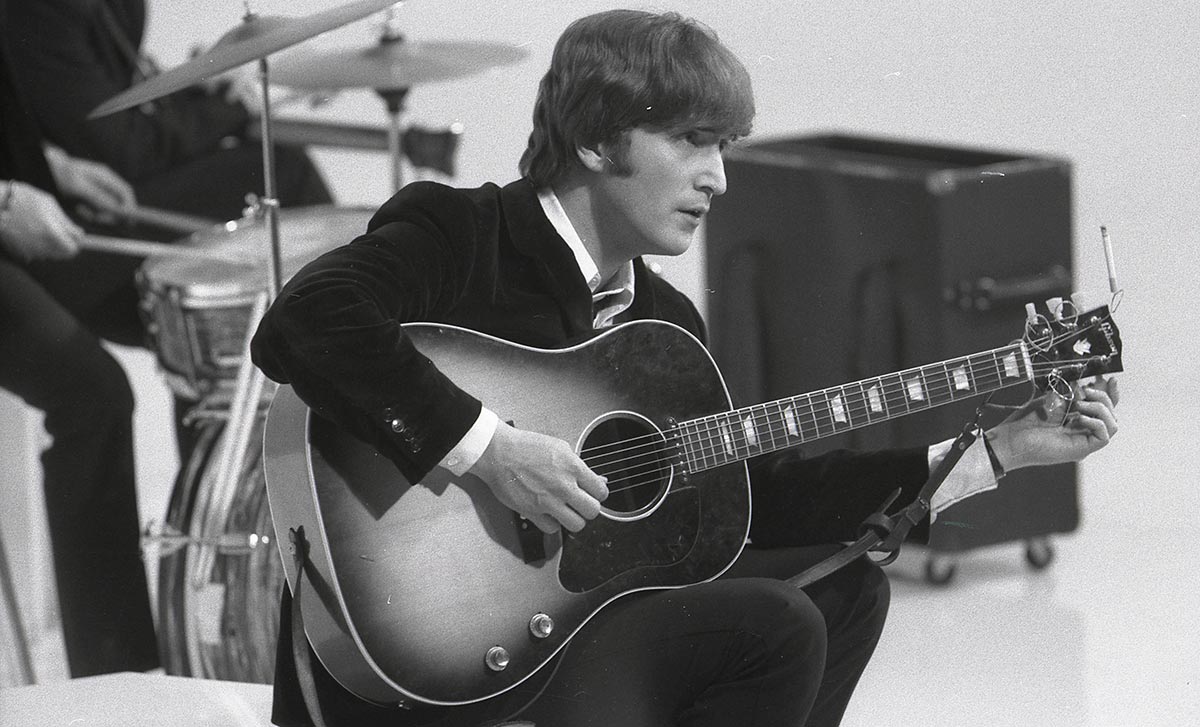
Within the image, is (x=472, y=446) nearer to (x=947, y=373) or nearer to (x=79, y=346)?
(x=947, y=373)

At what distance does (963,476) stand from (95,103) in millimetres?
1652

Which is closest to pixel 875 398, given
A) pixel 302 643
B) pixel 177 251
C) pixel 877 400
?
pixel 877 400

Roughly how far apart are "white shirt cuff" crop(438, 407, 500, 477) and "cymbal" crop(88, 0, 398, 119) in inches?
16.3

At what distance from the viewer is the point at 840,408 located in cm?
156

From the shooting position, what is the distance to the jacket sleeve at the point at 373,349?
1.45 m

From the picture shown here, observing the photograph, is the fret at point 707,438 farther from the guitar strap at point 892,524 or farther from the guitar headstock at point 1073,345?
the guitar headstock at point 1073,345

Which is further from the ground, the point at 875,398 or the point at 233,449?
the point at 875,398

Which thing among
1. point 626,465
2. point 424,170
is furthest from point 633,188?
point 424,170

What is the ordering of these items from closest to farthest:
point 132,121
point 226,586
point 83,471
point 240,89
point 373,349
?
point 373,349 < point 226,586 < point 83,471 < point 132,121 < point 240,89

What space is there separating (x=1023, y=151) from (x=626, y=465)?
1128 mm

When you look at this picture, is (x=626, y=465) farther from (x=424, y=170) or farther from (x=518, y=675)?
(x=424, y=170)

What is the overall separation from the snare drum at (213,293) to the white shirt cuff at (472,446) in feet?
2.59

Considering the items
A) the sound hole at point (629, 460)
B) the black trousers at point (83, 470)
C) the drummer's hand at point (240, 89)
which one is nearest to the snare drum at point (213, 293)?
the black trousers at point (83, 470)

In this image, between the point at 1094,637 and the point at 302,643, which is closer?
the point at 302,643
